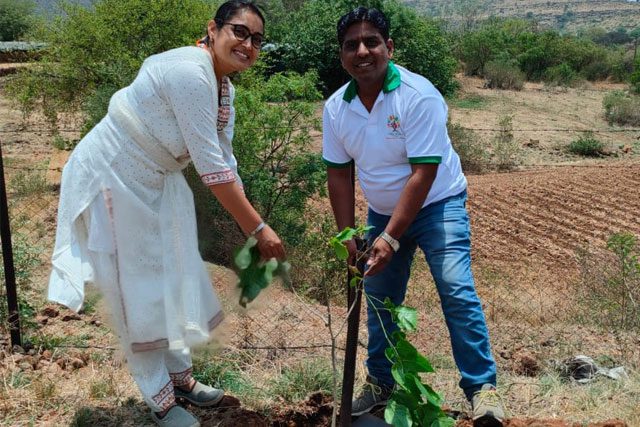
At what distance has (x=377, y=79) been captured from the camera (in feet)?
8.77

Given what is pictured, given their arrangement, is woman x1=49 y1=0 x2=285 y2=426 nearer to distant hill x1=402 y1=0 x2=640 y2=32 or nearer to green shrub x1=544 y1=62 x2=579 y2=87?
green shrub x1=544 y1=62 x2=579 y2=87

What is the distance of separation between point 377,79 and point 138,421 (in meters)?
1.69

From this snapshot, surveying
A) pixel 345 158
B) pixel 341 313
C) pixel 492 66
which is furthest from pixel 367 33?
pixel 492 66

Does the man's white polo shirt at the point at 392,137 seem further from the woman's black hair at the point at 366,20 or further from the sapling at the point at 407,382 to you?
the sapling at the point at 407,382

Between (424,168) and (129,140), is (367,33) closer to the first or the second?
(424,168)

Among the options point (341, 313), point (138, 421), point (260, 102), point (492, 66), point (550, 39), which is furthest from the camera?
point (550, 39)

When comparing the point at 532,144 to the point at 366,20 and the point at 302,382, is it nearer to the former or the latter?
the point at 302,382

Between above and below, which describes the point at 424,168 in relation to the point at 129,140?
below

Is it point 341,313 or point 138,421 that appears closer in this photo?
point 138,421

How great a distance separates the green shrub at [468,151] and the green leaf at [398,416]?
1201cm

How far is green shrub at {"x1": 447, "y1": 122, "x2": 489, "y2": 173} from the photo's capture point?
46.3 ft

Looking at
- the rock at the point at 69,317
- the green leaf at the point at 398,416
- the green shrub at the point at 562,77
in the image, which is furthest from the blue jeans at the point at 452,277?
the green shrub at the point at 562,77

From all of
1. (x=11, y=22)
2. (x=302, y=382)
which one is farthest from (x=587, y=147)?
(x=11, y=22)

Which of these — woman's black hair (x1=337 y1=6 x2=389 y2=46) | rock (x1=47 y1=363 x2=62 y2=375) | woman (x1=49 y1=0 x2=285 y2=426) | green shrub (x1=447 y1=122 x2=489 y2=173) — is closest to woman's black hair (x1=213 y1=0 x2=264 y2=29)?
woman (x1=49 y1=0 x2=285 y2=426)
